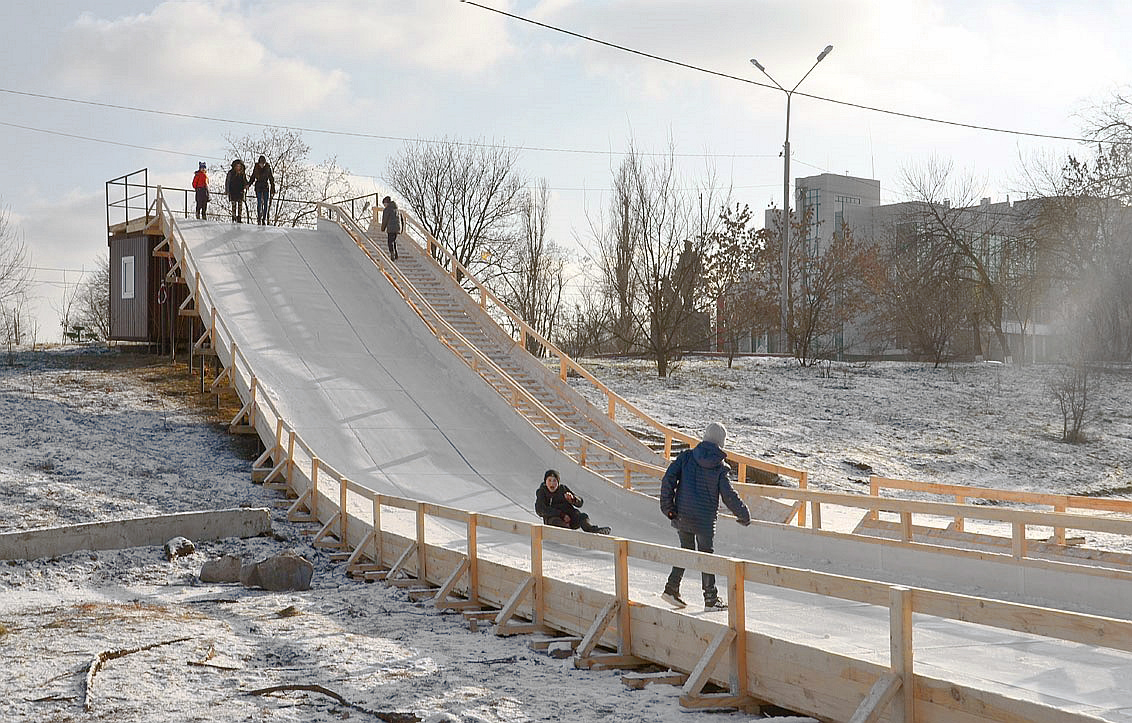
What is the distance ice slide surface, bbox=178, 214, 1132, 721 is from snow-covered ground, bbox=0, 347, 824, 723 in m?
2.00

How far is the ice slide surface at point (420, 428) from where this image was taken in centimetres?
830

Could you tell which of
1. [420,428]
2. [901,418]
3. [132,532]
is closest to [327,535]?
[132,532]

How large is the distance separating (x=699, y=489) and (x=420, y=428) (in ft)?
39.0

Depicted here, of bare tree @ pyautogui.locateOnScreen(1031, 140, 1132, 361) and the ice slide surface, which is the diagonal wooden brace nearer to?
the ice slide surface

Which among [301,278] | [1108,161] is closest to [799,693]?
[301,278]

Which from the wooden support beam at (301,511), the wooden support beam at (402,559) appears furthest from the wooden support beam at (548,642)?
the wooden support beam at (301,511)

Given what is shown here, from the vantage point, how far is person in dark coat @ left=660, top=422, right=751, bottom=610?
35.2 feet

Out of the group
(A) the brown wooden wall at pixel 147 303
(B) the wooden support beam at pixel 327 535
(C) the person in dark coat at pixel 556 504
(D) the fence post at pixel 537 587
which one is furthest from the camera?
(A) the brown wooden wall at pixel 147 303

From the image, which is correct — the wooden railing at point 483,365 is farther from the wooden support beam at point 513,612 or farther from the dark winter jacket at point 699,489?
the wooden support beam at point 513,612

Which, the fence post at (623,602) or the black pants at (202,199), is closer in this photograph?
the fence post at (623,602)

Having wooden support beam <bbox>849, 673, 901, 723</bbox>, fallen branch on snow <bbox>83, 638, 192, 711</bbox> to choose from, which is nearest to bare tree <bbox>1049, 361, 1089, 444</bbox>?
wooden support beam <bbox>849, 673, 901, 723</bbox>

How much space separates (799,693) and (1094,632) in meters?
2.04

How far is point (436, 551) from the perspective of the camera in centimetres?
1284

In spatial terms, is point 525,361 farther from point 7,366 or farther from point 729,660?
point 729,660
